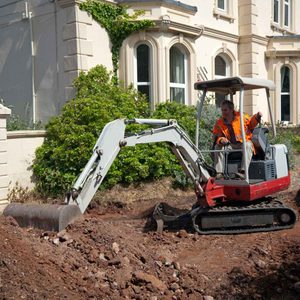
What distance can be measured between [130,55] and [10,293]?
972 cm

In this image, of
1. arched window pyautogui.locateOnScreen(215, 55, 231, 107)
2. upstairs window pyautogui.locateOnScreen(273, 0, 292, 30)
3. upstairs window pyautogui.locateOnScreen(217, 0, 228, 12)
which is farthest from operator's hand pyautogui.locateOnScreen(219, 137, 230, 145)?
upstairs window pyautogui.locateOnScreen(273, 0, 292, 30)

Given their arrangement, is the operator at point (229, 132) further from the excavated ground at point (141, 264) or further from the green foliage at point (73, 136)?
the green foliage at point (73, 136)

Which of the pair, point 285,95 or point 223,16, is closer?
point 223,16

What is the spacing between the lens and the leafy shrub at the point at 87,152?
1050cm

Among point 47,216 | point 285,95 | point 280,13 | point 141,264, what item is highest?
point 280,13

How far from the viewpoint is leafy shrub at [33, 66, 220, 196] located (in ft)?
34.4

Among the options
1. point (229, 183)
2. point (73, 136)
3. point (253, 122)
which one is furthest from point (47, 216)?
point (73, 136)

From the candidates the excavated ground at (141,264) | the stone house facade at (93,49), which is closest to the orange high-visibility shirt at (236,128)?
the excavated ground at (141,264)

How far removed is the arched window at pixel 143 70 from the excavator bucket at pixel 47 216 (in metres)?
7.99

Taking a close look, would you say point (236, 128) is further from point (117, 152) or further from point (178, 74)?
point (178, 74)

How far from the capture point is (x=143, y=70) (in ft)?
46.0

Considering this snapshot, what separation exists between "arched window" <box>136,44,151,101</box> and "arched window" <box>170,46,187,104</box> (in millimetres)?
895

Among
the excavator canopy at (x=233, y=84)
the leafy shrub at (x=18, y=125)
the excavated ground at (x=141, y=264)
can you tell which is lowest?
the excavated ground at (x=141, y=264)

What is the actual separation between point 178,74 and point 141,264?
982 cm
